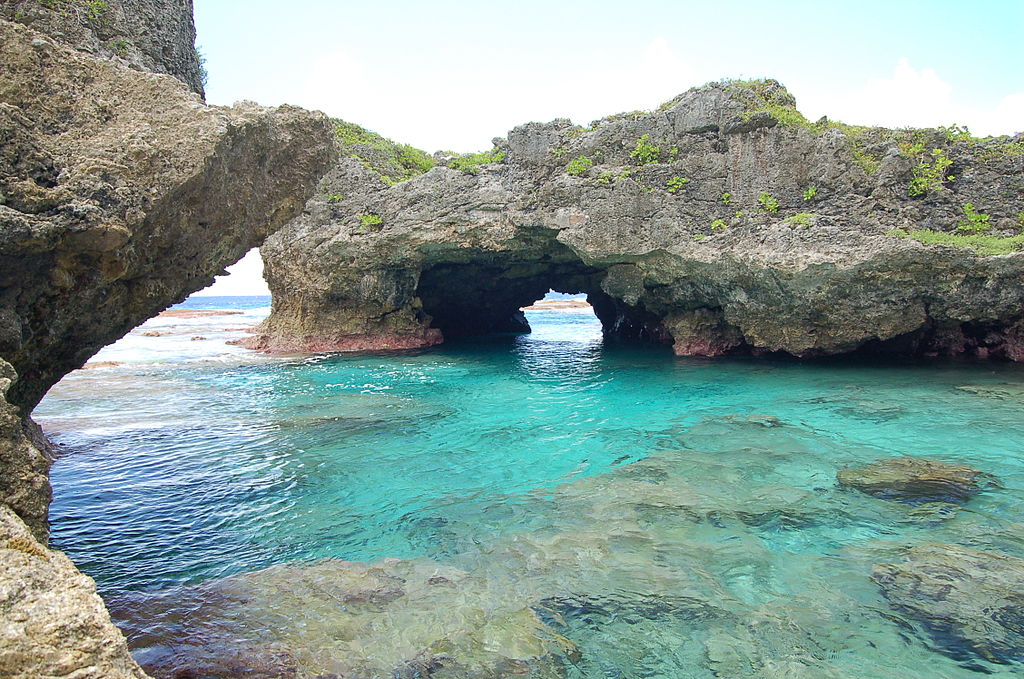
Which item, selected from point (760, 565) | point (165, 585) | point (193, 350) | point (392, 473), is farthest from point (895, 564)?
point (193, 350)

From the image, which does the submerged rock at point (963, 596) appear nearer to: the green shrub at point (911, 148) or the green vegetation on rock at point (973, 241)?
the green vegetation on rock at point (973, 241)

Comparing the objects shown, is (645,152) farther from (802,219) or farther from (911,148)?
(911,148)

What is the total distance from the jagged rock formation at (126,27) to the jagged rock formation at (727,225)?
13.2 meters

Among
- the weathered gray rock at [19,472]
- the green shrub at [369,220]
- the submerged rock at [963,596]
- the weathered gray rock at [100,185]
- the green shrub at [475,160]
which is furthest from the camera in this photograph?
the green shrub at [369,220]

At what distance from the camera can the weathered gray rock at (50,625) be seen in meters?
2.26

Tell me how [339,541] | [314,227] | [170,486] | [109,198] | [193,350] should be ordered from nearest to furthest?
[109,198] → [339,541] → [170,486] → [314,227] → [193,350]

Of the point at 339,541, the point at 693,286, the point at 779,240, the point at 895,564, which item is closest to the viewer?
the point at 895,564

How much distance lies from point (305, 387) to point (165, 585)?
1132cm

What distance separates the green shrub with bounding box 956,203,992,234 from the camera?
15.1m

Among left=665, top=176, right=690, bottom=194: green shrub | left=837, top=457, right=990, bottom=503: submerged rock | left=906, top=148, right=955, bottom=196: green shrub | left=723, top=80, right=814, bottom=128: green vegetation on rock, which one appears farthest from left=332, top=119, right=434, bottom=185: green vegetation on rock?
left=837, top=457, right=990, bottom=503: submerged rock

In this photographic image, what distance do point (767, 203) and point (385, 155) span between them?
1419 centimetres

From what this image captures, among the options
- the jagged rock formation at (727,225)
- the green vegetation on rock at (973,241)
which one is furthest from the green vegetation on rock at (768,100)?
the green vegetation on rock at (973,241)

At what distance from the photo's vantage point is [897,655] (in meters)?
4.36

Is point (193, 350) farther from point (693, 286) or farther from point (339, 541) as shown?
point (339, 541)
